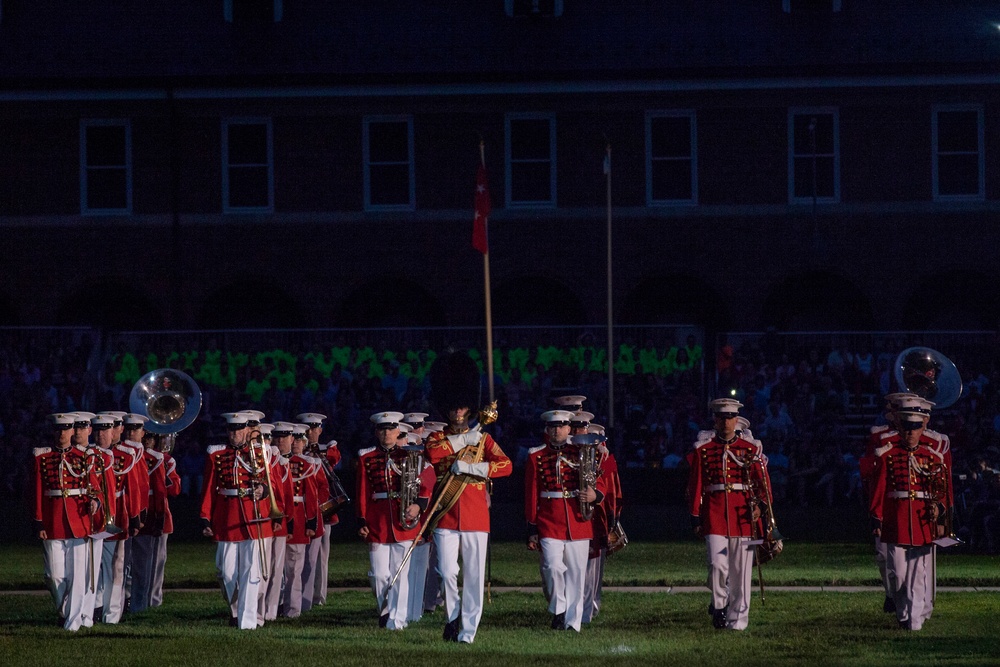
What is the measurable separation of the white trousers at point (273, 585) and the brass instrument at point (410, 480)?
50.6 inches

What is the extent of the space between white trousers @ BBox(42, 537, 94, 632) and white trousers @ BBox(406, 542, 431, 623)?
9.57ft

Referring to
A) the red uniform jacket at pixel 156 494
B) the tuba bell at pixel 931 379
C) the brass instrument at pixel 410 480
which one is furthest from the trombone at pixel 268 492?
the tuba bell at pixel 931 379

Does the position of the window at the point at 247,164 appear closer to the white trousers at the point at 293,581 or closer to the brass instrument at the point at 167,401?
the brass instrument at the point at 167,401

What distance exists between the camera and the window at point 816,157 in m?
35.8

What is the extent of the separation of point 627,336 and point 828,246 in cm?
619

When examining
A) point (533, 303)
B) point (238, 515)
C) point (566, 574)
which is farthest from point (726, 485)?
point (533, 303)

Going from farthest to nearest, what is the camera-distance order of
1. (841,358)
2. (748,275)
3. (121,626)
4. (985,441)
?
(748,275) < (841,358) < (985,441) < (121,626)

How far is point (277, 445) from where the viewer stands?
15.8m

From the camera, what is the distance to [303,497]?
52.6 feet

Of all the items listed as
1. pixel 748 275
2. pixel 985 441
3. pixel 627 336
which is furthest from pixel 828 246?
pixel 985 441

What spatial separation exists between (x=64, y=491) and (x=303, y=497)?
235 centimetres

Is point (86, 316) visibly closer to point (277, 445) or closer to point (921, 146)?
point (921, 146)

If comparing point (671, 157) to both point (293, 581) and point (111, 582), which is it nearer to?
point (293, 581)

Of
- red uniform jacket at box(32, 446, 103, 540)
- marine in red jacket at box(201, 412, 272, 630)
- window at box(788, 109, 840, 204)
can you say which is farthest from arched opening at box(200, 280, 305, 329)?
marine in red jacket at box(201, 412, 272, 630)
